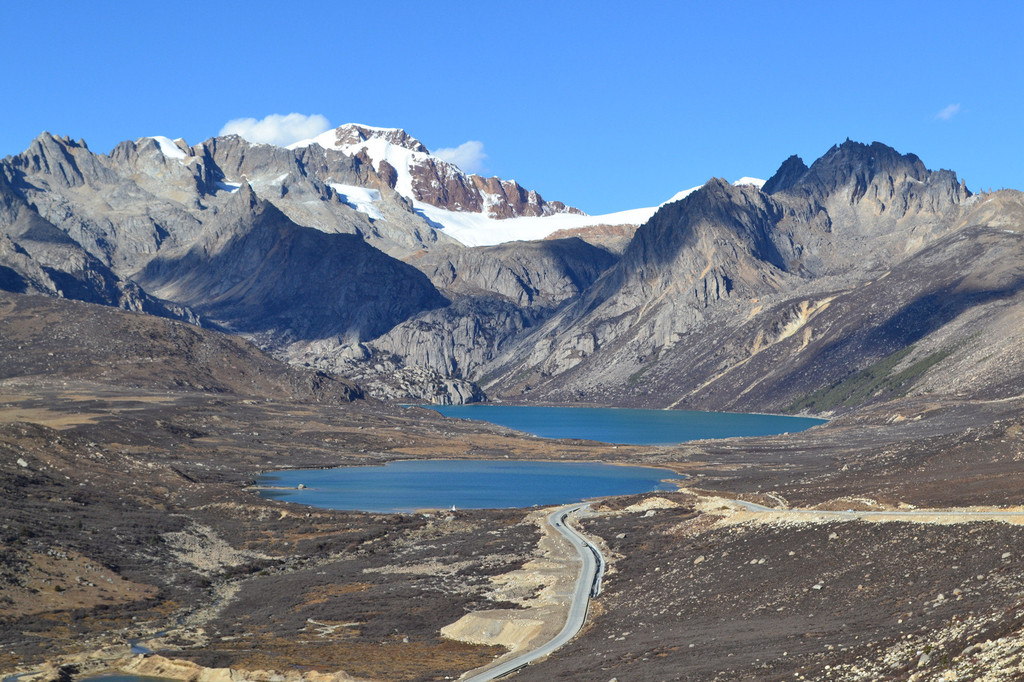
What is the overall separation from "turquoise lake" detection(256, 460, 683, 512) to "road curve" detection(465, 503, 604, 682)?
2990 cm

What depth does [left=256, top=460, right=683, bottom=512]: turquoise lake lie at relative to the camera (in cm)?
13838

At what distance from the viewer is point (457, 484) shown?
6383 inches

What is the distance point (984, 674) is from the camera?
122 ft

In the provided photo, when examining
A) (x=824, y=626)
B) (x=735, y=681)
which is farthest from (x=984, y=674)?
(x=824, y=626)

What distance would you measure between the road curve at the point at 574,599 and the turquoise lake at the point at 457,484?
29900mm

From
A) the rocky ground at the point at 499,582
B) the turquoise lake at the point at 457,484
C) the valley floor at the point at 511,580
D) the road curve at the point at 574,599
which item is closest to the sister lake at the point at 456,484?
the turquoise lake at the point at 457,484

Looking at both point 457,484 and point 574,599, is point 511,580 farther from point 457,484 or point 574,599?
point 457,484

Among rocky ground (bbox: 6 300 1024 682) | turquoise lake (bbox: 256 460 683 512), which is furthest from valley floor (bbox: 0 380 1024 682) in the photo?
turquoise lake (bbox: 256 460 683 512)

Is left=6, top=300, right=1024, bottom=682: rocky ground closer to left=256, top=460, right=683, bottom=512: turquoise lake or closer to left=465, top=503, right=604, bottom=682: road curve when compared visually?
left=465, top=503, right=604, bottom=682: road curve

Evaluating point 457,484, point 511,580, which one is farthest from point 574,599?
point 457,484

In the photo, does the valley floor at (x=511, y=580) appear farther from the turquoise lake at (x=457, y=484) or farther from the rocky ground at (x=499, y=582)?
the turquoise lake at (x=457, y=484)

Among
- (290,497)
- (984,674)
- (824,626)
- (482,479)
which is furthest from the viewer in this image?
(482,479)

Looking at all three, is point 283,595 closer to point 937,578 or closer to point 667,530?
point 667,530

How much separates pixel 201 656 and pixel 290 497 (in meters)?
78.7
